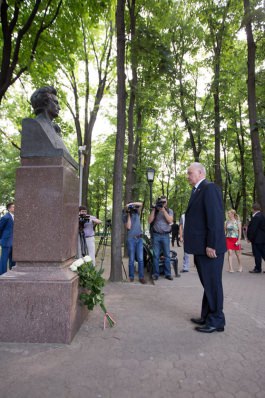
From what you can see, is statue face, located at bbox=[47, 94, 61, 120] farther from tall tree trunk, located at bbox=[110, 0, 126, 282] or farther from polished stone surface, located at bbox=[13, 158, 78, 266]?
tall tree trunk, located at bbox=[110, 0, 126, 282]

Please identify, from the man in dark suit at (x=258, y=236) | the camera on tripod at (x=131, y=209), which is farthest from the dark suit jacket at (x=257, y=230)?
the camera on tripod at (x=131, y=209)

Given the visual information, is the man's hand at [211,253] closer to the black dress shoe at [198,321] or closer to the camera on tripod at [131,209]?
the black dress shoe at [198,321]

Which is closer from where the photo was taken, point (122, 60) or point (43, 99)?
point (43, 99)

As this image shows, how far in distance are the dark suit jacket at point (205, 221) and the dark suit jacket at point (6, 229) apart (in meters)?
5.46

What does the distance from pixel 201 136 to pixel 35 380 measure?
17.1 m

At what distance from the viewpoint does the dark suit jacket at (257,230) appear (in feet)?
32.3

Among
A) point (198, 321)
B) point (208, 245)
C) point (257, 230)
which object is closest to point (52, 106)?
point (208, 245)

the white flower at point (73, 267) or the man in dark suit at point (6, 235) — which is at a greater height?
the man in dark suit at point (6, 235)

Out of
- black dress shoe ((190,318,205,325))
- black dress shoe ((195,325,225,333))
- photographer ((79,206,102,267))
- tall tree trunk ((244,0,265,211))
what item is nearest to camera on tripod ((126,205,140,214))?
photographer ((79,206,102,267))

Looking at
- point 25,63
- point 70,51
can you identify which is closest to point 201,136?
point 70,51

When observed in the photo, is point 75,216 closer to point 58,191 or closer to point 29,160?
point 58,191

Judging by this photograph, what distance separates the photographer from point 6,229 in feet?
26.3

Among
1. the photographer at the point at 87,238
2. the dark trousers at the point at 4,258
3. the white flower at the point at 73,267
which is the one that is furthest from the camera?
the photographer at the point at 87,238

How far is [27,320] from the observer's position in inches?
137
